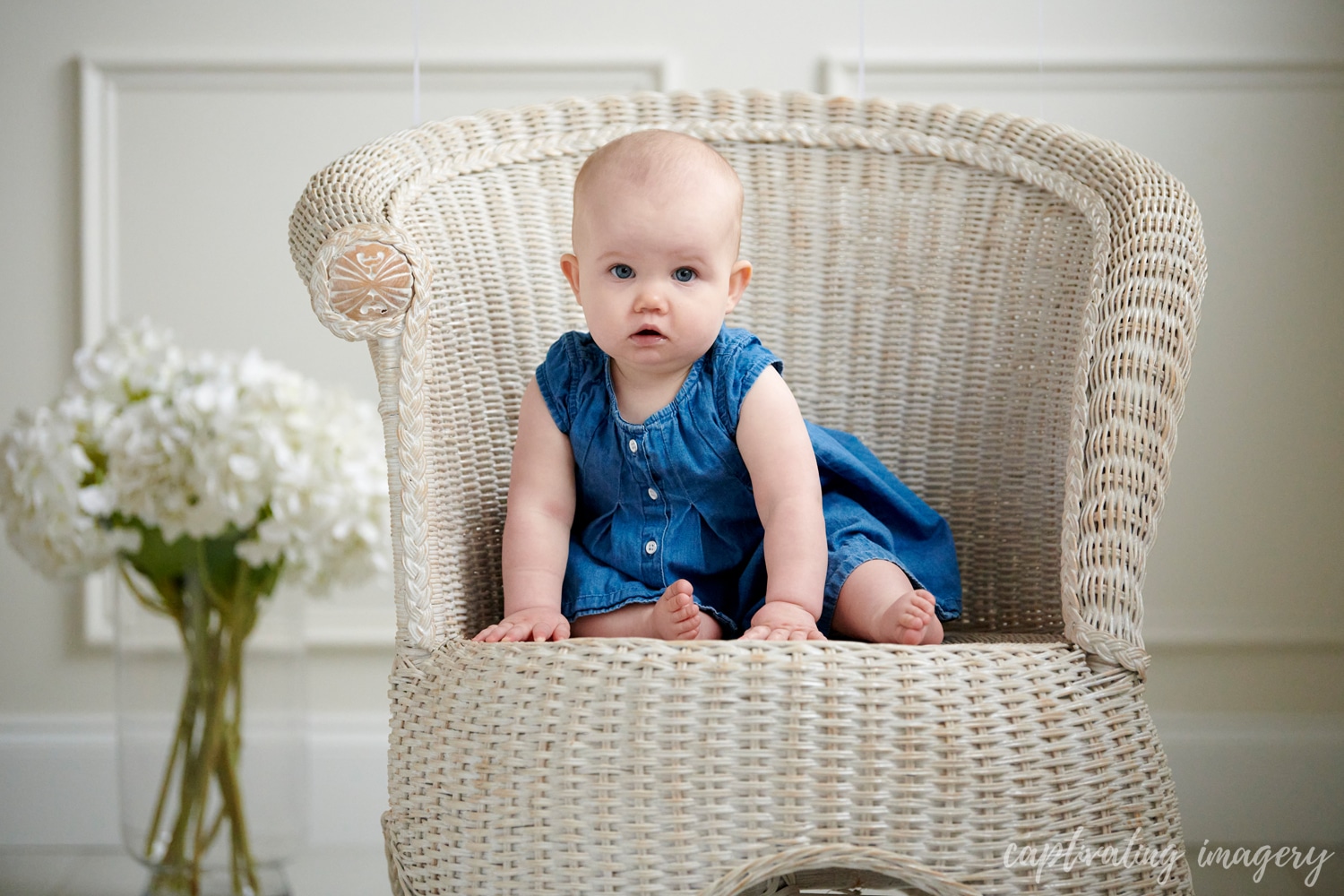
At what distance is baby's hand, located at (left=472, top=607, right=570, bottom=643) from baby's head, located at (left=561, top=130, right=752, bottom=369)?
23cm

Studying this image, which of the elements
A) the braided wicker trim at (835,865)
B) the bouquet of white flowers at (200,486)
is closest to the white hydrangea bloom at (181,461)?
→ the bouquet of white flowers at (200,486)

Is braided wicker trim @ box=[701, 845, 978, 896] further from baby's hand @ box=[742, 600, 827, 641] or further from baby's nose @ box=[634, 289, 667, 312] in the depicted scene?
baby's nose @ box=[634, 289, 667, 312]

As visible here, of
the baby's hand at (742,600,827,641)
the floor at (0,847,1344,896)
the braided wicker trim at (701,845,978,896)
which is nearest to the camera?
the braided wicker trim at (701,845,978,896)

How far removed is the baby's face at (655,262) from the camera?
0.96m

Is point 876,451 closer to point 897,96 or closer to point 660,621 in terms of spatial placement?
point 660,621

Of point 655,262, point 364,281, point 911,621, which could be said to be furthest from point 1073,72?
point 364,281

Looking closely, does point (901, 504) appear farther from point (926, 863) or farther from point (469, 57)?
point (469, 57)

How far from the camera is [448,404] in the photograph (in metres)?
1.05

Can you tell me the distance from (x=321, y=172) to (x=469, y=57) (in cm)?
71

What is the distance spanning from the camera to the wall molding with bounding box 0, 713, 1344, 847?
1702 millimetres

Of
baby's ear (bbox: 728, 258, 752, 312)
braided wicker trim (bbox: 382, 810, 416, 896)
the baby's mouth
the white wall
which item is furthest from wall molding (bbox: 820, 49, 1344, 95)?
braided wicker trim (bbox: 382, 810, 416, 896)

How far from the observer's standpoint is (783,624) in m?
0.90

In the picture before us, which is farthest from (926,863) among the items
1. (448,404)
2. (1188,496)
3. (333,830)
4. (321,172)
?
(333,830)

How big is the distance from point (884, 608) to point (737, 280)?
12.9 inches
